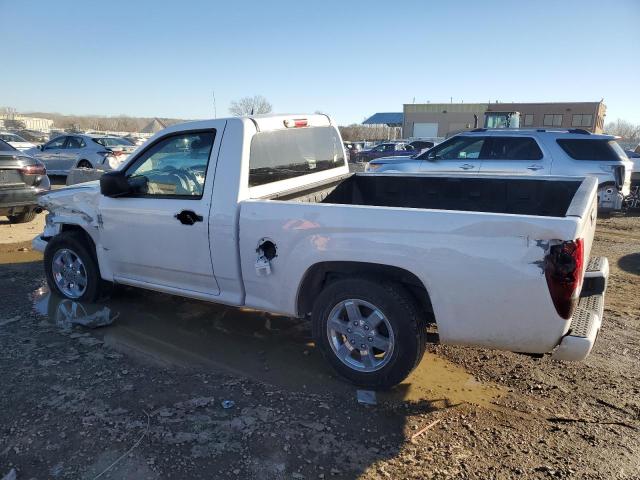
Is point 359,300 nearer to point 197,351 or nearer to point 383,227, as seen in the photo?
point 383,227

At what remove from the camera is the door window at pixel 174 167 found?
4.04m

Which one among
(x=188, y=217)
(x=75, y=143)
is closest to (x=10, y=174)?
(x=188, y=217)

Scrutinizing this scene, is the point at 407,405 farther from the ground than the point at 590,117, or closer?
closer

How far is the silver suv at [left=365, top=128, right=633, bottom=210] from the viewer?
8.91 metres

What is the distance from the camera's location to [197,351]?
408cm

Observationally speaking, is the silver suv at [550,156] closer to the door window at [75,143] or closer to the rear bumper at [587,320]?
the rear bumper at [587,320]

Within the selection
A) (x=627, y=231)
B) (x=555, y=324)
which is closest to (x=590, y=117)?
(x=627, y=231)

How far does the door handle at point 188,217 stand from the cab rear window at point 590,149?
7671 mm

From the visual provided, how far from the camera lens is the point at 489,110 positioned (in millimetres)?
61750

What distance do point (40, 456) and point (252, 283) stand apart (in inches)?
67.8

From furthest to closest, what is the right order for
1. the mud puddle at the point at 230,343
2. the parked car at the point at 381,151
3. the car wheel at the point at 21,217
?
the parked car at the point at 381,151 → the car wheel at the point at 21,217 → the mud puddle at the point at 230,343

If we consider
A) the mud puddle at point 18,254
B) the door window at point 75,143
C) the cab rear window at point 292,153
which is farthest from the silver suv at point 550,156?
the door window at point 75,143

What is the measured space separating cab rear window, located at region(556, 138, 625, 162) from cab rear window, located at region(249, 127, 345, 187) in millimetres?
5811

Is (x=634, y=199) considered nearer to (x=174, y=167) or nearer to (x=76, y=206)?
(x=174, y=167)
